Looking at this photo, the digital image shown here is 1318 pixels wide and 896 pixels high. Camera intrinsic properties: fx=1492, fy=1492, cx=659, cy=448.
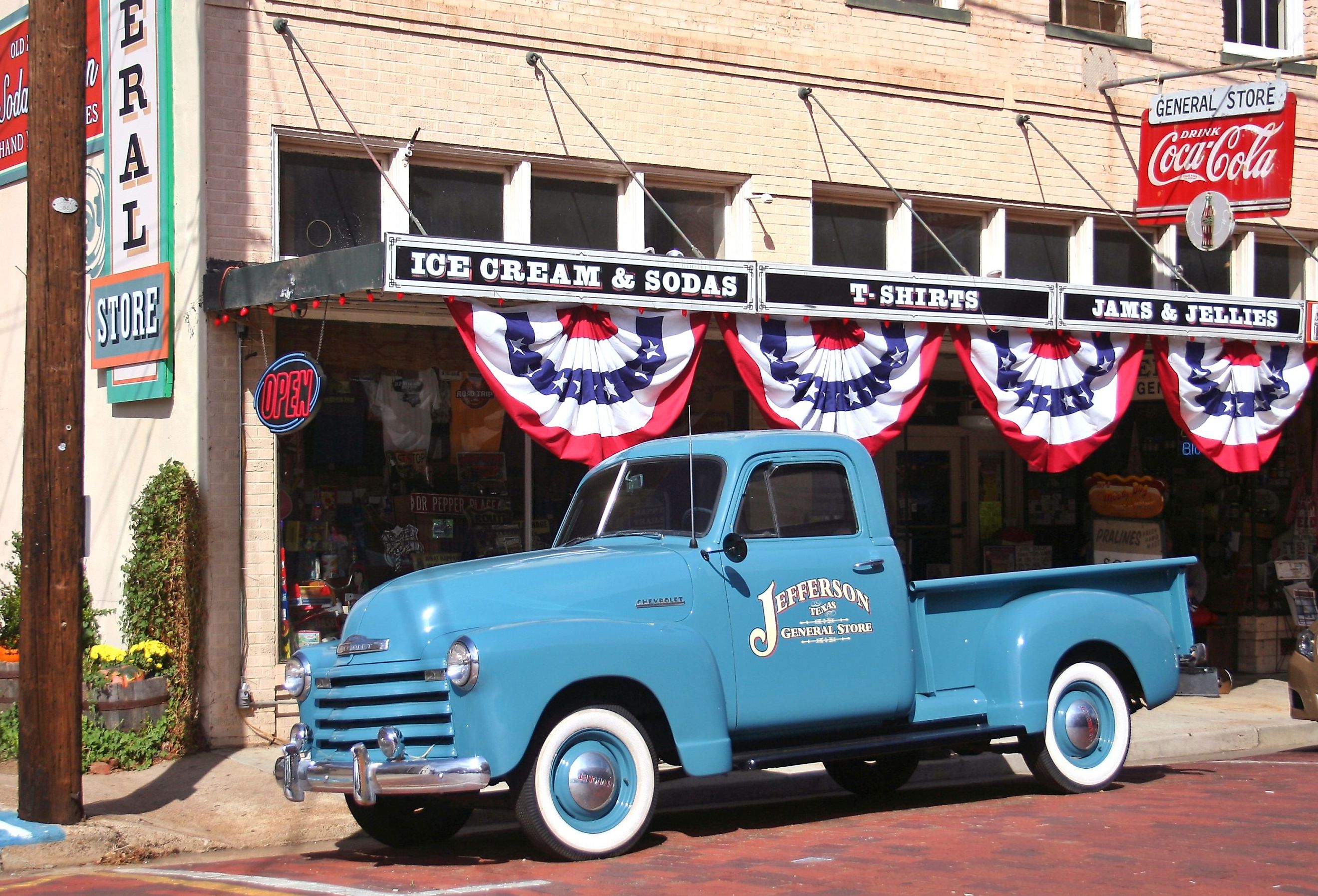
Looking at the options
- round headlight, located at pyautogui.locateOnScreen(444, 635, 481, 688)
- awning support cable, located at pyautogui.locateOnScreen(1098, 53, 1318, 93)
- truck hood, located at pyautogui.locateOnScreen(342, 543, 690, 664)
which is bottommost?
round headlight, located at pyautogui.locateOnScreen(444, 635, 481, 688)

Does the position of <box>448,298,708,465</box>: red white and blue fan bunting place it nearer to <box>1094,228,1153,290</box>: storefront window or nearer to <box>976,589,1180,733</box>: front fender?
<box>976,589,1180,733</box>: front fender

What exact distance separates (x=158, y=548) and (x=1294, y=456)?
12460 millimetres

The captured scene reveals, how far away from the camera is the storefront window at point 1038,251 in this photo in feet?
50.9

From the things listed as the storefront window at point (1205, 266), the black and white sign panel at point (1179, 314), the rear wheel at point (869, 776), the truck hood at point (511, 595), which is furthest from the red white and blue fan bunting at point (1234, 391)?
the truck hood at point (511, 595)

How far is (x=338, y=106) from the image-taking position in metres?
11.9

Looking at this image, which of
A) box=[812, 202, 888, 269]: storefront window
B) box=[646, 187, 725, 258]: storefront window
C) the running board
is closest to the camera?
the running board

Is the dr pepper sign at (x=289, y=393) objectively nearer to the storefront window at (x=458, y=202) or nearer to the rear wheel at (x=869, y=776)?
the storefront window at (x=458, y=202)

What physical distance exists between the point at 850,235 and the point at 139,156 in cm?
661

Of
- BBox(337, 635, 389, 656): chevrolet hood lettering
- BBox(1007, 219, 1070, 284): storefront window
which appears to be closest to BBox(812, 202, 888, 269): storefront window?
BBox(1007, 219, 1070, 284): storefront window

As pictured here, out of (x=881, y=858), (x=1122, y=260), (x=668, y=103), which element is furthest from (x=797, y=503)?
(x=1122, y=260)


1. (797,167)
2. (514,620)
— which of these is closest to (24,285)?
(797,167)

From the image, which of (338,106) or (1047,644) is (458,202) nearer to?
(338,106)

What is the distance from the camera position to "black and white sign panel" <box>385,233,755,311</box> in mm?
10055

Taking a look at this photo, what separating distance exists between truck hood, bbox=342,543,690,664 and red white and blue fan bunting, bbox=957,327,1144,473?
17.5 feet
